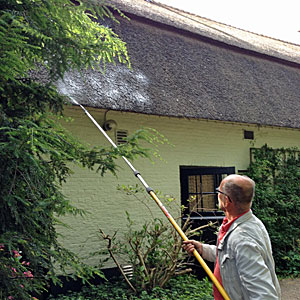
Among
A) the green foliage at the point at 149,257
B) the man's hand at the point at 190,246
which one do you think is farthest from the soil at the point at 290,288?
the man's hand at the point at 190,246

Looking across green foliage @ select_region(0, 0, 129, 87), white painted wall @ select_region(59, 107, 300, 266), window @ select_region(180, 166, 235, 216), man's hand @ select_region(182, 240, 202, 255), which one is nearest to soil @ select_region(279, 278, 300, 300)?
window @ select_region(180, 166, 235, 216)

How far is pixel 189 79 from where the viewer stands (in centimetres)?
778

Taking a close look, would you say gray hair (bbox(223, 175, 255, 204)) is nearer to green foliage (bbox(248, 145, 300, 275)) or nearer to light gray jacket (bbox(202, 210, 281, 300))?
light gray jacket (bbox(202, 210, 281, 300))

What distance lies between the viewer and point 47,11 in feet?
11.1

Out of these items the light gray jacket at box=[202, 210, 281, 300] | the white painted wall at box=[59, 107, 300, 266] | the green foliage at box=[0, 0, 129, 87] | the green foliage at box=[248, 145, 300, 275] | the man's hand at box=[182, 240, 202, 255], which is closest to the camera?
the light gray jacket at box=[202, 210, 281, 300]

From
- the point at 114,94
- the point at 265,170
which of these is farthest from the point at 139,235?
the point at 265,170

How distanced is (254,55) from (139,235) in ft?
21.3

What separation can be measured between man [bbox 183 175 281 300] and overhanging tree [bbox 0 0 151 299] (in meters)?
0.97

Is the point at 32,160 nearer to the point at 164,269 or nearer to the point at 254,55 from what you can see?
the point at 164,269

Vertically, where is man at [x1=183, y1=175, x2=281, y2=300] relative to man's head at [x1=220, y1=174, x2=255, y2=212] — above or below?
below

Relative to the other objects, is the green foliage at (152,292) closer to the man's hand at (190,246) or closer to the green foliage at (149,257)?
the green foliage at (149,257)

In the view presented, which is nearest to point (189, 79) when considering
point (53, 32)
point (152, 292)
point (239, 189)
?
point (152, 292)

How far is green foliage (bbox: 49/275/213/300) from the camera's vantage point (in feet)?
17.8

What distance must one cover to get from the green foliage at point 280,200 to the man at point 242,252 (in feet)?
18.1
